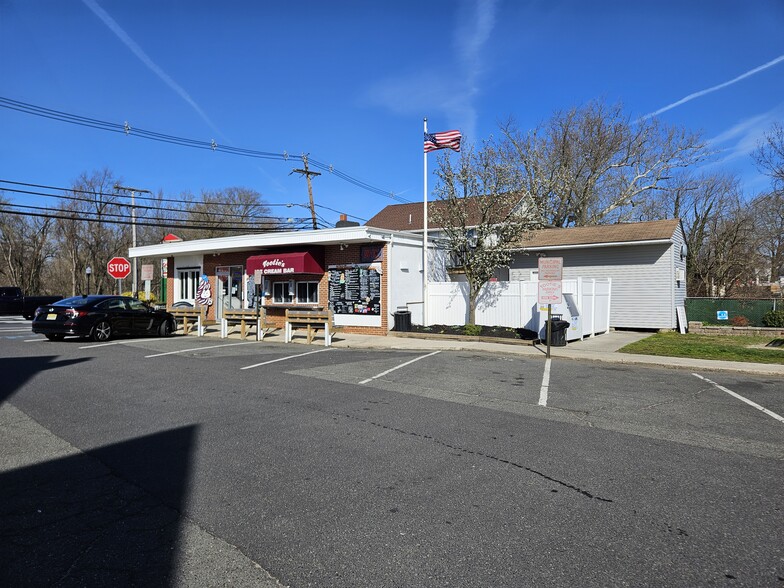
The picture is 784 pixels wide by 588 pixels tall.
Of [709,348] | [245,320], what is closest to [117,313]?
[245,320]

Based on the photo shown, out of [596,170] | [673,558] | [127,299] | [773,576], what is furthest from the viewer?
[596,170]

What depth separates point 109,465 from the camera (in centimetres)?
513

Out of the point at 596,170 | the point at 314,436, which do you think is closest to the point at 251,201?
the point at 596,170

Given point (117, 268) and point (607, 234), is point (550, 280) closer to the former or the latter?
point (607, 234)

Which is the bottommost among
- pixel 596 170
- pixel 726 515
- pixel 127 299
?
pixel 726 515

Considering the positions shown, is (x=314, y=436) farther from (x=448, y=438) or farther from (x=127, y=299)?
(x=127, y=299)

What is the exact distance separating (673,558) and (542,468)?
174cm

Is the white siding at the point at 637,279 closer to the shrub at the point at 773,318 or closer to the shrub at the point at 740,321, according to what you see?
the shrub at the point at 740,321

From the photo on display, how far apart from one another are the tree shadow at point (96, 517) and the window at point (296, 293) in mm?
16573

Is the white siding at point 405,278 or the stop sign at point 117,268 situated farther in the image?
the stop sign at point 117,268

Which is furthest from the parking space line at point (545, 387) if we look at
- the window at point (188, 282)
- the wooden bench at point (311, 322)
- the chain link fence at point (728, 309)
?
the window at point (188, 282)

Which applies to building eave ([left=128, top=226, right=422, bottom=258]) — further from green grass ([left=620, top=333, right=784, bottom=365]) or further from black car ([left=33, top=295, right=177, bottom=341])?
green grass ([left=620, top=333, right=784, bottom=365])

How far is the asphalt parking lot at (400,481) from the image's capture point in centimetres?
329

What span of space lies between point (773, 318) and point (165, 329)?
74.3 feet
